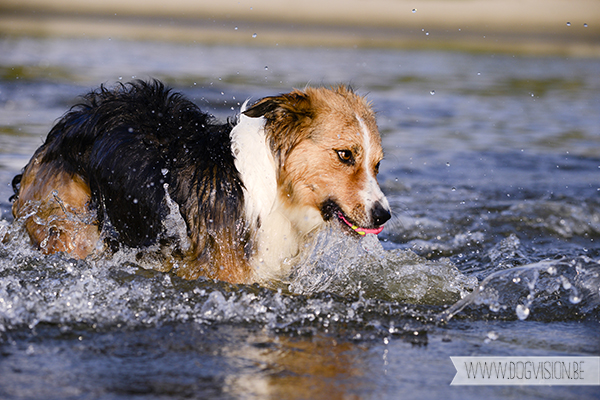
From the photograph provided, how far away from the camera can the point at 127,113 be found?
4.48m

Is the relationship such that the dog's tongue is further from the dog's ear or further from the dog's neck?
the dog's ear

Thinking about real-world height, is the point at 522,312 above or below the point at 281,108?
below

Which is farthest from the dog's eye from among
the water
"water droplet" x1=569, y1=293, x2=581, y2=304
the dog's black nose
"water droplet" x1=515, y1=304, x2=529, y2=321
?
"water droplet" x1=569, y1=293, x2=581, y2=304

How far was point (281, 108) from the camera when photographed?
13.8ft

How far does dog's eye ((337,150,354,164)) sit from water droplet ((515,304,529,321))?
1.54m

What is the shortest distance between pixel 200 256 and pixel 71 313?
0.86 m

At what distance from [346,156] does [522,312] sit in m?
1.62

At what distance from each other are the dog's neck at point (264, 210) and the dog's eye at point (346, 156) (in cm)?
41

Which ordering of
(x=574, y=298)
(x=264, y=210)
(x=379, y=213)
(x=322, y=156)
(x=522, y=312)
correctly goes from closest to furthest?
(x=379, y=213)
(x=322, y=156)
(x=264, y=210)
(x=522, y=312)
(x=574, y=298)

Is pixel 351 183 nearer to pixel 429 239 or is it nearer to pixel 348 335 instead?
pixel 348 335

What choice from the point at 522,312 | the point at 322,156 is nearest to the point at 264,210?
the point at 322,156

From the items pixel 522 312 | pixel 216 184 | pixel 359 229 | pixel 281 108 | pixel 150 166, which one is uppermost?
pixel 281 108

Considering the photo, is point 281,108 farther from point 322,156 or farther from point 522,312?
point 522,312

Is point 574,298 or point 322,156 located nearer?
point 322,156
